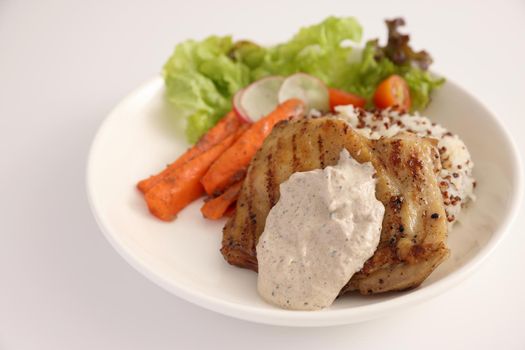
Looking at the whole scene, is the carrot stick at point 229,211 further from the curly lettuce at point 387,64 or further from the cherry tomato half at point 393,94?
the curly lettuce at point 387,64

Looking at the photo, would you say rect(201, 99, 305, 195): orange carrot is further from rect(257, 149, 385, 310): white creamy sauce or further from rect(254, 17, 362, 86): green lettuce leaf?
rect(257, 149, 385, 310): white creamy sauce

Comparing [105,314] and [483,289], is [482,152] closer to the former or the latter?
[483,289]

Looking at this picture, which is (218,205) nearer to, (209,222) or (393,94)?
(209,222)

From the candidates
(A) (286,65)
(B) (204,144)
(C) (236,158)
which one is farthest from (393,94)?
(B) (204,144)

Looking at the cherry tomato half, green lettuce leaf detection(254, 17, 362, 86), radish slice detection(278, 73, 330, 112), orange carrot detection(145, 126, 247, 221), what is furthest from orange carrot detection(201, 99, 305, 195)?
the cherry tomato half

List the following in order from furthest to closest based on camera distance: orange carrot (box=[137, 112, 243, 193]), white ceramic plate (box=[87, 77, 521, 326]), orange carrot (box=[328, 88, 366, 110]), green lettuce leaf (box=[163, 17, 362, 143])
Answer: green lettuce leaf (box=[163, 17, 362, 143]), orange carrot (box=[328, 88, 366, 110]), orange carrot (box=[137, 112, 243, 193]), white ceramic plate (box=[87, 77, 521, 326])

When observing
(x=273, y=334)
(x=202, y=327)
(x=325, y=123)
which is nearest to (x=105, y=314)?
A: (x=202, y=327)
